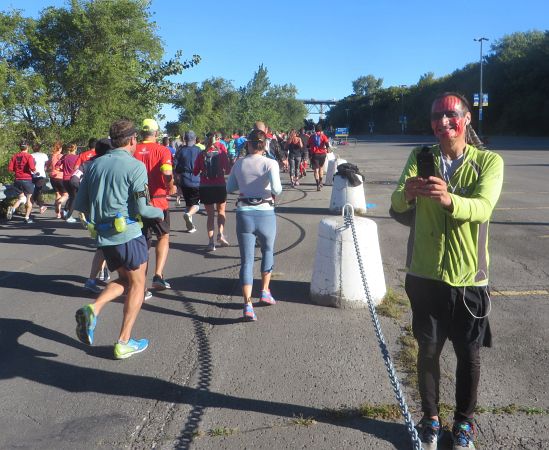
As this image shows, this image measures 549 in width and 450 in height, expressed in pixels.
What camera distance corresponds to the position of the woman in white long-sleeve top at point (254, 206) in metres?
5.50

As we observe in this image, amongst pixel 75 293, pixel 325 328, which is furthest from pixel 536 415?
pixel 75 293

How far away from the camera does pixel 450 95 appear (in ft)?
Answer: 9.93

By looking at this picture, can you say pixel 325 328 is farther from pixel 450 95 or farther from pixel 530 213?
pixel 530 213

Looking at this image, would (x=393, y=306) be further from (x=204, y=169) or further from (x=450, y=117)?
(x=204, y=169)

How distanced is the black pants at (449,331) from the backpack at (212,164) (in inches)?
223

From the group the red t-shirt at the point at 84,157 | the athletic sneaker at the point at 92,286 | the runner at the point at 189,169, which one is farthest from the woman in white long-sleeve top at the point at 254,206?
the red t-shirt at the point at 84,157

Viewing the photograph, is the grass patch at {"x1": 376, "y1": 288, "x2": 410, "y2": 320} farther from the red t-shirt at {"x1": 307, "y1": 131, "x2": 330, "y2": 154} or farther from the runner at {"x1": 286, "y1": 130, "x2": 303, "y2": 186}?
the runner at {"x1": 286, "y1": 130, "x2": 303, "y2": 186}

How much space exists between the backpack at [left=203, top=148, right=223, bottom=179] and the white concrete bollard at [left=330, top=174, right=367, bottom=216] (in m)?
4.19

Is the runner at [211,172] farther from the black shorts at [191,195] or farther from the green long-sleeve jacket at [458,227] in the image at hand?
the green long-sleeve jacket at [458,227]

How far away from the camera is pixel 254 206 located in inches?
219

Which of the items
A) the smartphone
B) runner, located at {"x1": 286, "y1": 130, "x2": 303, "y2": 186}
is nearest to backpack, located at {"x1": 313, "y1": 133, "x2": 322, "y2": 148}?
runner, located at {"x1": 286, "y1": 130, "x2": 303, "y2": 186}

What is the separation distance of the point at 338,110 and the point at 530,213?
14199 cm

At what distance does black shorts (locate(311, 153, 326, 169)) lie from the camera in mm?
16900

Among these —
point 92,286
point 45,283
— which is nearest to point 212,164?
point 92,286
